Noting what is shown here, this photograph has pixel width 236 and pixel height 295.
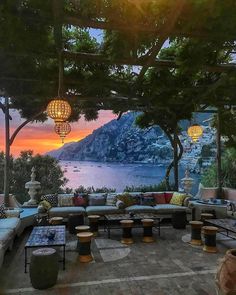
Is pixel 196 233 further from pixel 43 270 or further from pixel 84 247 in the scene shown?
pixel 43 270

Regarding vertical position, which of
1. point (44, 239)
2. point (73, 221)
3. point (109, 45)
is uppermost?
point (109, 45)

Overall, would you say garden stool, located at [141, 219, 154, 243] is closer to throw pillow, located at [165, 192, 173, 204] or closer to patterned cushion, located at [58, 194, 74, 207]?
throw pillow, located at [165, 192, 173, 204]

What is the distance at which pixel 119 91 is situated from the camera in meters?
8.59

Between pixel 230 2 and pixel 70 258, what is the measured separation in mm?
5076

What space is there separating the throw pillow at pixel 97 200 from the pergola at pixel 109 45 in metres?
2.79

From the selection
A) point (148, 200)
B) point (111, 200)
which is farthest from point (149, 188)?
point (111, 200)

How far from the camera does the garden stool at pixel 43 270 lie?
4484mm

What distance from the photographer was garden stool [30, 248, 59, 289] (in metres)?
4.48

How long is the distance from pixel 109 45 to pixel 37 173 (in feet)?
23.5

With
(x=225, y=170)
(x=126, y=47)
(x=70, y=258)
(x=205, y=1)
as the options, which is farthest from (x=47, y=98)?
(x=225, y=170)

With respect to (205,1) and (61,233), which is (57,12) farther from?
(61,233)

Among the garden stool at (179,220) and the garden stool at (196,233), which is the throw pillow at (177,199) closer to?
the garden stool at (179,220)

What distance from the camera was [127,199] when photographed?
903 centimetres

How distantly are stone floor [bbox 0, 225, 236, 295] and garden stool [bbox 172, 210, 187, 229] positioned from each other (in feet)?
3.76
